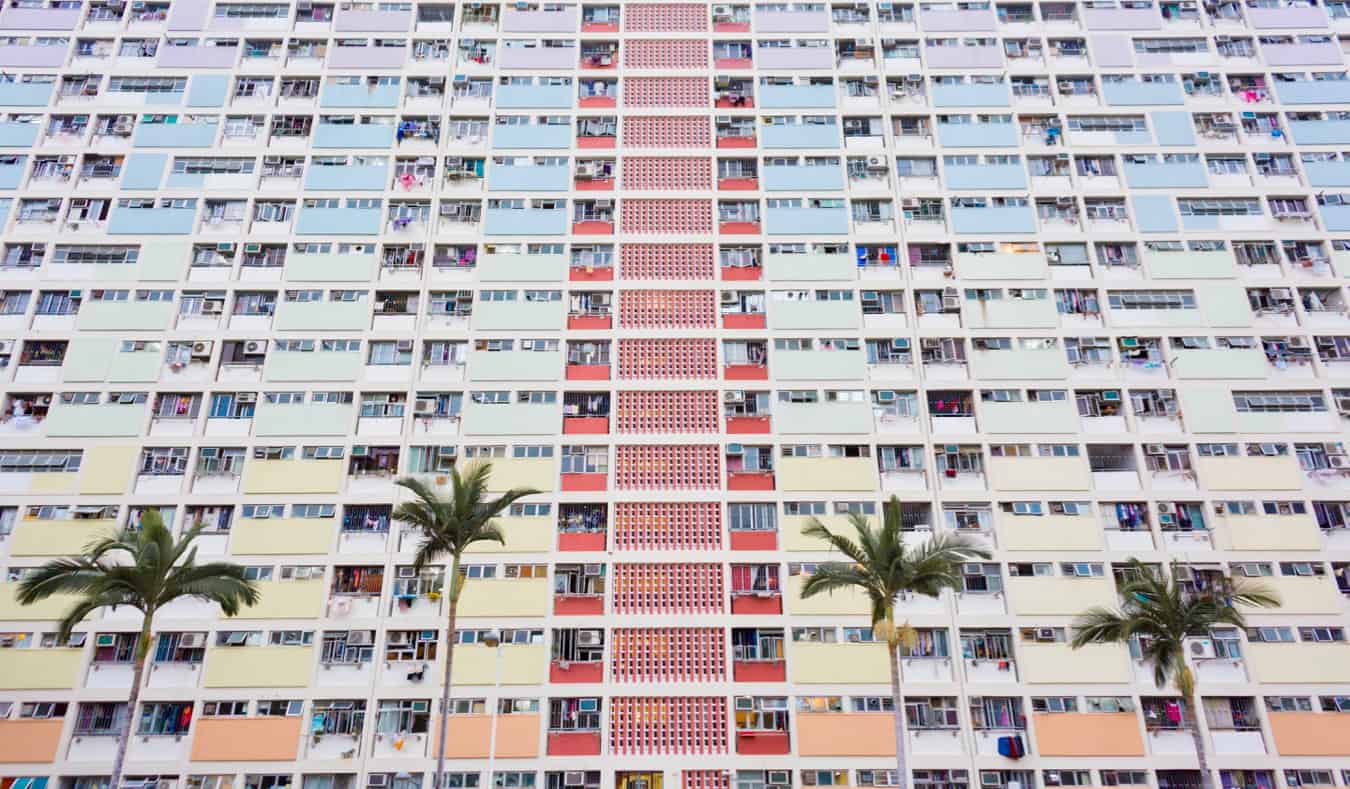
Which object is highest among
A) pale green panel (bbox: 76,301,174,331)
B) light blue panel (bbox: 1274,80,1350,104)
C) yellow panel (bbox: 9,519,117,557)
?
light blue panel (bbox: 1274,80,1350,104)

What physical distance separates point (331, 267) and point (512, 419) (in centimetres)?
1084

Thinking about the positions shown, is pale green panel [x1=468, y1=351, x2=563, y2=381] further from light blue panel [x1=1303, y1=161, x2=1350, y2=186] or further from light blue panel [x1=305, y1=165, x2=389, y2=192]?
light blue panel [x1=1303, y1=161, x2=1350, y2=186]

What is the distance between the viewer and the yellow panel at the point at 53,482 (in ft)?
110

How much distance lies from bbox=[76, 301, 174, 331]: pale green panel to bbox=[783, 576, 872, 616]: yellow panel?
27961 mm

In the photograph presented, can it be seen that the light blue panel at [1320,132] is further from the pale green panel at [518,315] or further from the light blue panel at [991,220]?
the pale green panel at [518,315]

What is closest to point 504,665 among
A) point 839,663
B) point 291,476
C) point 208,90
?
point 291,476

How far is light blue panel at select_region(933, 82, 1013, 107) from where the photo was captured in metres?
40.5

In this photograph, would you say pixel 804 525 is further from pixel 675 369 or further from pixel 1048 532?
pixel 1048 532

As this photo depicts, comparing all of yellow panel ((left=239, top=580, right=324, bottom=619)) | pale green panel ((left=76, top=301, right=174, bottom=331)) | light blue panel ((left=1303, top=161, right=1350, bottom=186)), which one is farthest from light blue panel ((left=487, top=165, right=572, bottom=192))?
light blue panel ((left=1303, top=161, right=1350, bottom=186))

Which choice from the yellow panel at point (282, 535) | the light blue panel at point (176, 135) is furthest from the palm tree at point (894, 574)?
the light blue panel at point (176, 135)

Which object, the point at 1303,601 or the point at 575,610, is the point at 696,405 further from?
the point at 1303,601

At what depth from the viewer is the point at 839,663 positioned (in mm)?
31406

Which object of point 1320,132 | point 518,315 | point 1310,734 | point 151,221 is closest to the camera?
point 1310,734

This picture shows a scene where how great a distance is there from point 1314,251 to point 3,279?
187 ft
